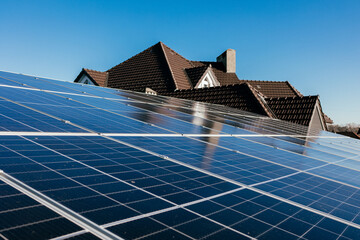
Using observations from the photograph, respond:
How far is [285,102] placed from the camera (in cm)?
2470

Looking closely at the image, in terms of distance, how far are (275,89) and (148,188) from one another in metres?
38.4

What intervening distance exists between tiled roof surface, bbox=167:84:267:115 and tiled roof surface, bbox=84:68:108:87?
12.0 m

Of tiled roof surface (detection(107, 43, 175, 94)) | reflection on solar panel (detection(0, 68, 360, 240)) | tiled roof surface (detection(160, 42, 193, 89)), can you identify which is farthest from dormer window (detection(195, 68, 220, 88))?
reflection on solar panel (detection(0, 68, 360, 240))

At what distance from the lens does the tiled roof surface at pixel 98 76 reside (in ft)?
118

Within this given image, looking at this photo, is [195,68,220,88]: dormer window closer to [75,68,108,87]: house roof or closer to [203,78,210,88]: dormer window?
[203,78,210,88]: dormer window

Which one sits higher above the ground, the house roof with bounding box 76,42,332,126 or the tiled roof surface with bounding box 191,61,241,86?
the tiled roof surface with bounding box 191,61,241,86

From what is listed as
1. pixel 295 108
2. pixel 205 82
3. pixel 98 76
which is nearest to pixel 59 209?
pixel 295 108

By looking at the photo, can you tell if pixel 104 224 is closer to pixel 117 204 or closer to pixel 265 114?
pixel 117 204

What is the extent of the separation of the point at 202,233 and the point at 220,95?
23.1 meters

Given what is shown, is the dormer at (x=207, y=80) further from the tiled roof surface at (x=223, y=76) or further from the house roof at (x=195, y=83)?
the tiled roof surface at (x=223, y=76)

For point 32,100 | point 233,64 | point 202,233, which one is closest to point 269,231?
point 202,233

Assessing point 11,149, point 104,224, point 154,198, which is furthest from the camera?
point 11,149

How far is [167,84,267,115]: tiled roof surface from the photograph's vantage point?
23.2 meters

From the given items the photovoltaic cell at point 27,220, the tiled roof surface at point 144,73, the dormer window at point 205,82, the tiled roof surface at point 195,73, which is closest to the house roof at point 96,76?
the tiled roof surface at point 144,73
